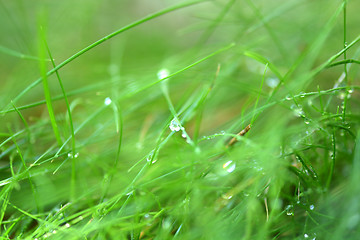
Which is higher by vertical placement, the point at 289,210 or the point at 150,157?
the point at 150,157

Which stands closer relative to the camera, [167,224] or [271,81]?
[167,224]

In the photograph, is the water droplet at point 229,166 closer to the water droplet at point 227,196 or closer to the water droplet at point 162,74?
the water droplet at point 227,196

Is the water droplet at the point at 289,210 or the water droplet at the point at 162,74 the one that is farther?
the water droplet at the point at 162,74

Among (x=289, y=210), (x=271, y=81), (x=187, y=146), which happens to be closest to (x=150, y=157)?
(x=187, y=146)

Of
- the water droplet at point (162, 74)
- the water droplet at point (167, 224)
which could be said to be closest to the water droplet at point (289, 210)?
the water droplet at point (167, 224)

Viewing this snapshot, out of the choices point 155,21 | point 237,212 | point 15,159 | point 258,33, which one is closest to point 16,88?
point 15,159

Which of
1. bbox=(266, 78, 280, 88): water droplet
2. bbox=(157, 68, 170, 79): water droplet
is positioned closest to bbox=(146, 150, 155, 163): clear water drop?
bbox=(157, 68, 170, 79): water droplet

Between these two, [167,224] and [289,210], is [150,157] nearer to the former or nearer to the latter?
[167,224]

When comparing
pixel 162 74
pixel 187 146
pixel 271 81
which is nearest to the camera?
pixel 187 146

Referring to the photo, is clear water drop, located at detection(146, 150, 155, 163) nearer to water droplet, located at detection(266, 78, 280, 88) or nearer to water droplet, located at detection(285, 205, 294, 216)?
water droplet, located at detection(285, 205, 294, 216)
